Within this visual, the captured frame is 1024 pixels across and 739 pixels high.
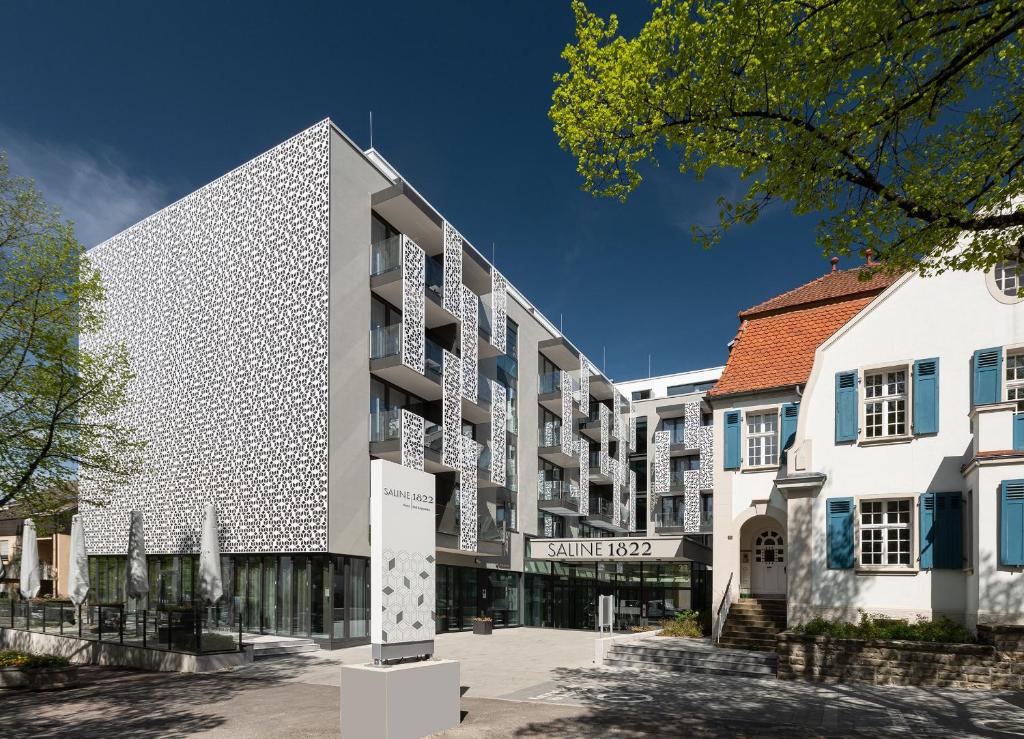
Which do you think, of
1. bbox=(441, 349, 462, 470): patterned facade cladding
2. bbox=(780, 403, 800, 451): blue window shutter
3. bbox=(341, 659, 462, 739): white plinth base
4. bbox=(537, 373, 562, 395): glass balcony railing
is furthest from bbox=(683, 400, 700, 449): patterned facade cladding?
bbox=(341, 659, 462, 739): white plinth base

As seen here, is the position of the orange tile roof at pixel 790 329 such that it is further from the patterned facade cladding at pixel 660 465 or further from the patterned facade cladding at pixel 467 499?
the patterned facade cladding at pixel 660 465

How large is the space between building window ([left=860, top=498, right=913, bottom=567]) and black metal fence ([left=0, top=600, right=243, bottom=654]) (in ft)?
48.7

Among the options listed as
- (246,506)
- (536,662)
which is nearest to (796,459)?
(536,662)

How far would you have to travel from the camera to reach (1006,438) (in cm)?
1455

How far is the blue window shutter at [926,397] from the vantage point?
1672cm

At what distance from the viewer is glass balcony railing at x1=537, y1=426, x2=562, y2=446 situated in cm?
3831

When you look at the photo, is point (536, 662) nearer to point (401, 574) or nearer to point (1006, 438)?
point (401, 574)

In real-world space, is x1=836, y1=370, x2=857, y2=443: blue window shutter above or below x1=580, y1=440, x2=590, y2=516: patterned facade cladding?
above

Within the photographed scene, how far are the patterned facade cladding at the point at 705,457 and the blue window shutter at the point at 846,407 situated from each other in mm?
24185

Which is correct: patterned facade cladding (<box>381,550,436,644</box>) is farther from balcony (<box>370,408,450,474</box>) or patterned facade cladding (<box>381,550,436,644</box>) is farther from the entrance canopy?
the entrance canopy

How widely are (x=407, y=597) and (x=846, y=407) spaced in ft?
38.7

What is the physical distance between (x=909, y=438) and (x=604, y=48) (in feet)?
40.8

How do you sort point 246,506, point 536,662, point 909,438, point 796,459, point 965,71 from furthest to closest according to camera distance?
1. point 246,506
2. point 536,662
3. point 796,459
4. point 909,438
5. point 965,71

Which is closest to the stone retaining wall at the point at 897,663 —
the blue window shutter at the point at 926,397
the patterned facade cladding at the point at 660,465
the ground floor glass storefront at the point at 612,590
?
the blue window shutter at the point at 926,397
